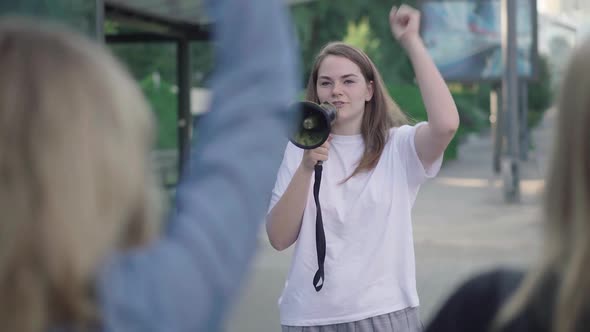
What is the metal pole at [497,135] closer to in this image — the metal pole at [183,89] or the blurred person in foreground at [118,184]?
the metal pole at [183,89]

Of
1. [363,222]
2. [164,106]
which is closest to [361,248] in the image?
[363,222]

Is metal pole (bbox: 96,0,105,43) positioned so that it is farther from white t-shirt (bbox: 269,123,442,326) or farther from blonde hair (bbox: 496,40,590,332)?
blonde hair (bbox: 496,40,590,332)

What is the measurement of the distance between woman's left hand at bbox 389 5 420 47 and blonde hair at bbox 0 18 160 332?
168 cm

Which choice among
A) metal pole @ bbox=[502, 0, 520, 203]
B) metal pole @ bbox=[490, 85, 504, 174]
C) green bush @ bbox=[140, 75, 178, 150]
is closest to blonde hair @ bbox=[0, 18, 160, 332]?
green bush @ bbox=[140, 75, 178, 150]

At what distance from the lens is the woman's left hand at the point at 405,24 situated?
277cm

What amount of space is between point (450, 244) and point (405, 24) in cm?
787

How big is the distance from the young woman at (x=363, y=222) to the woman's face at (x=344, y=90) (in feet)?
0.32

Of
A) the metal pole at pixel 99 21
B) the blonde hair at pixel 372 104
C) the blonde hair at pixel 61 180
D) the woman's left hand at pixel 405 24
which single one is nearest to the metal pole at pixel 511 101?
the metal pole at pixel 99 21

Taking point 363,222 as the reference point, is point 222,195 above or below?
above

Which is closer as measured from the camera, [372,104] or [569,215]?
[569,215]

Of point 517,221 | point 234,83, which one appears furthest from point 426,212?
point 234,83

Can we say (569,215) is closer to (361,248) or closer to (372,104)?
(361,248)

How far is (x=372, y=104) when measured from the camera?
3477mm

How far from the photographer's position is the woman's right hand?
314 centimetres
